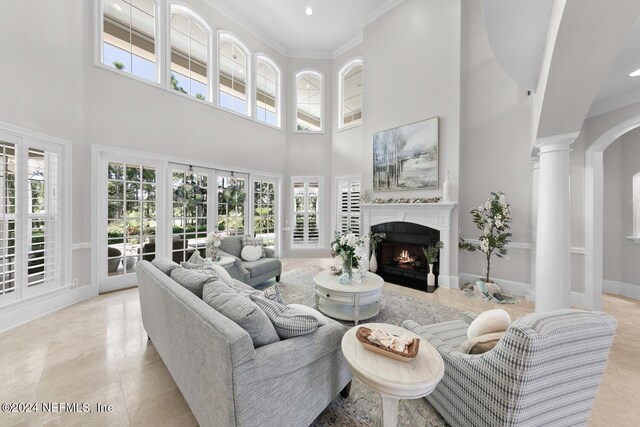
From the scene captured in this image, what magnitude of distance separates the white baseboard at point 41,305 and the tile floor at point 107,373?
0.36 ft

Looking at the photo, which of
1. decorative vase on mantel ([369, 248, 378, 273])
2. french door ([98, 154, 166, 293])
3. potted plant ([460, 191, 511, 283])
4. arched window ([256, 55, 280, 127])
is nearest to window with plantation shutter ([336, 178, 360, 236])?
decorative vase on mantel ([369, 248, 378, 273])

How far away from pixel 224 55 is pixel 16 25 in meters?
3.42

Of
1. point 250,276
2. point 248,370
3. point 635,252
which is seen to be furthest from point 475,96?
point 248,370

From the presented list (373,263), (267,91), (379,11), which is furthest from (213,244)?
(379,11)

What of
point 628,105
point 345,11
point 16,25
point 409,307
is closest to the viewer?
point 16,25

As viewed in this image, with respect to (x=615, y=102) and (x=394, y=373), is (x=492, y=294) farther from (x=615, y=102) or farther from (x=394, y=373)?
(x=394, y=373)

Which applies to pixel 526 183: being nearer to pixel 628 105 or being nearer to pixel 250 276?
pixel 628 105

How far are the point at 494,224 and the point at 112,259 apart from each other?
21.4ft

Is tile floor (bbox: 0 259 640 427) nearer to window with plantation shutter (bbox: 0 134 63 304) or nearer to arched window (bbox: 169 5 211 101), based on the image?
window with plantation shutter (bbox: 0 134 63 304)

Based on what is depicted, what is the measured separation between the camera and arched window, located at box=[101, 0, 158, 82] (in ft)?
13.3

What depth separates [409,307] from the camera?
11.8 feet

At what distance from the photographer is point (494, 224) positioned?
405 centimetres

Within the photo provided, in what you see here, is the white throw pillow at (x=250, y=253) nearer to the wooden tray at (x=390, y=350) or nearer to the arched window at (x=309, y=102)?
the wooden tray at (x=390, y=350)

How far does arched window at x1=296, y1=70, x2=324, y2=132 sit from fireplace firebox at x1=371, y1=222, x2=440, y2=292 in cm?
368
